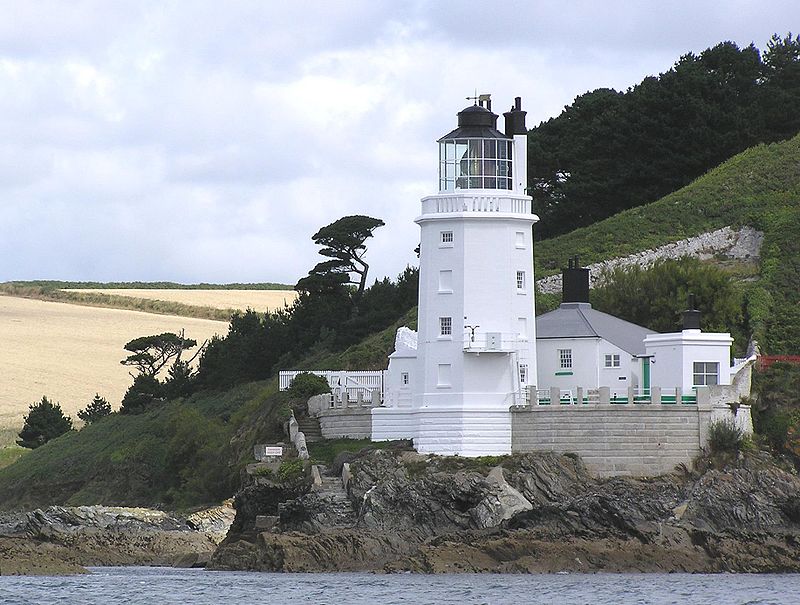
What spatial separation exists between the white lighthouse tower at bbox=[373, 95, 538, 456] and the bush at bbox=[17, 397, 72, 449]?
34.1 metres

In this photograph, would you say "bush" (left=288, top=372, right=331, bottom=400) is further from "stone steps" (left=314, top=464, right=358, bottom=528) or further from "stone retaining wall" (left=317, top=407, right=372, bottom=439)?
"stone steps" (left=314, top=464, right=358, bottom=528)

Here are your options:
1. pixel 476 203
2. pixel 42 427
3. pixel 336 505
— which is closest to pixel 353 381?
pixel 476 203

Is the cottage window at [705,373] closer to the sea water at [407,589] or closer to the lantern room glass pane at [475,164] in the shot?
the lantern room glass pane at [475,164]

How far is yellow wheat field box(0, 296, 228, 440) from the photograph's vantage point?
9950 cm

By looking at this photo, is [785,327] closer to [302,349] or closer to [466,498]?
[466,498]

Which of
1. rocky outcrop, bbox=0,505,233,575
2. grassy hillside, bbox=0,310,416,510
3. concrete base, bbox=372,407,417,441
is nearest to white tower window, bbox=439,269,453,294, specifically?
concrete base, bbox=372,407,417,441

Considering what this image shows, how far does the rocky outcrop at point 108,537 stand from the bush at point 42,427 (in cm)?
2707

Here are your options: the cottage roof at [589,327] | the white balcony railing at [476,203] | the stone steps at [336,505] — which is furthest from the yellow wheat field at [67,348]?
the white balcony railing at [476,203]

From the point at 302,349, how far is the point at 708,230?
53.4ft

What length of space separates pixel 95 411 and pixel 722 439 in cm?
4274

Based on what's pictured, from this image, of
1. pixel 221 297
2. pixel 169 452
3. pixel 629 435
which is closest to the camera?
pixel 629 435

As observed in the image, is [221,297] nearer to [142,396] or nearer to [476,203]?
[142,396]

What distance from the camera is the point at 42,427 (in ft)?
285

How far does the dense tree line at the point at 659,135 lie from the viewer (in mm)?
87625
